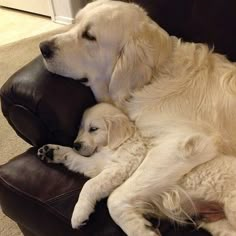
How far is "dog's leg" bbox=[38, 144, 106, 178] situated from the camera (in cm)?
141

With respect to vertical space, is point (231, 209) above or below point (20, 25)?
above

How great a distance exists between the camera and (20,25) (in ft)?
13.6

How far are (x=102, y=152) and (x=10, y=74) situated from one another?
72.7 inches

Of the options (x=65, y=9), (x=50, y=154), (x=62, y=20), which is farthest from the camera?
(x=62, y=20)

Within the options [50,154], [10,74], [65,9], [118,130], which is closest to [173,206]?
[118,130]

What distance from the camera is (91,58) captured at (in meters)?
1.49

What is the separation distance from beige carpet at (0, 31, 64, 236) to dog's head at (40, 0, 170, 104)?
834 millimetres

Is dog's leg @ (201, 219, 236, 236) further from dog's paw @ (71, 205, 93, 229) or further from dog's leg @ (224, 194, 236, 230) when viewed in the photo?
dog's paw @ (71, 205, 93, 229)

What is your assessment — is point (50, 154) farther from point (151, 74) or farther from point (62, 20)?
point (62, 20)

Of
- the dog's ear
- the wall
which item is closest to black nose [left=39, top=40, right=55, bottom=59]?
the dog's ear

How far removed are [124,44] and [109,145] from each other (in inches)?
14.9

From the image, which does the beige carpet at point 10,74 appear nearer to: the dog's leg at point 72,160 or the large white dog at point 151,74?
the dog's leg at point 72,160

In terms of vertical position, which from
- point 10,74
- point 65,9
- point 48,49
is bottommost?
point 10,74

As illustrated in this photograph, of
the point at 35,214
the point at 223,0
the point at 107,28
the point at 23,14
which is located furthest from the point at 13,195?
the point at 23,14
